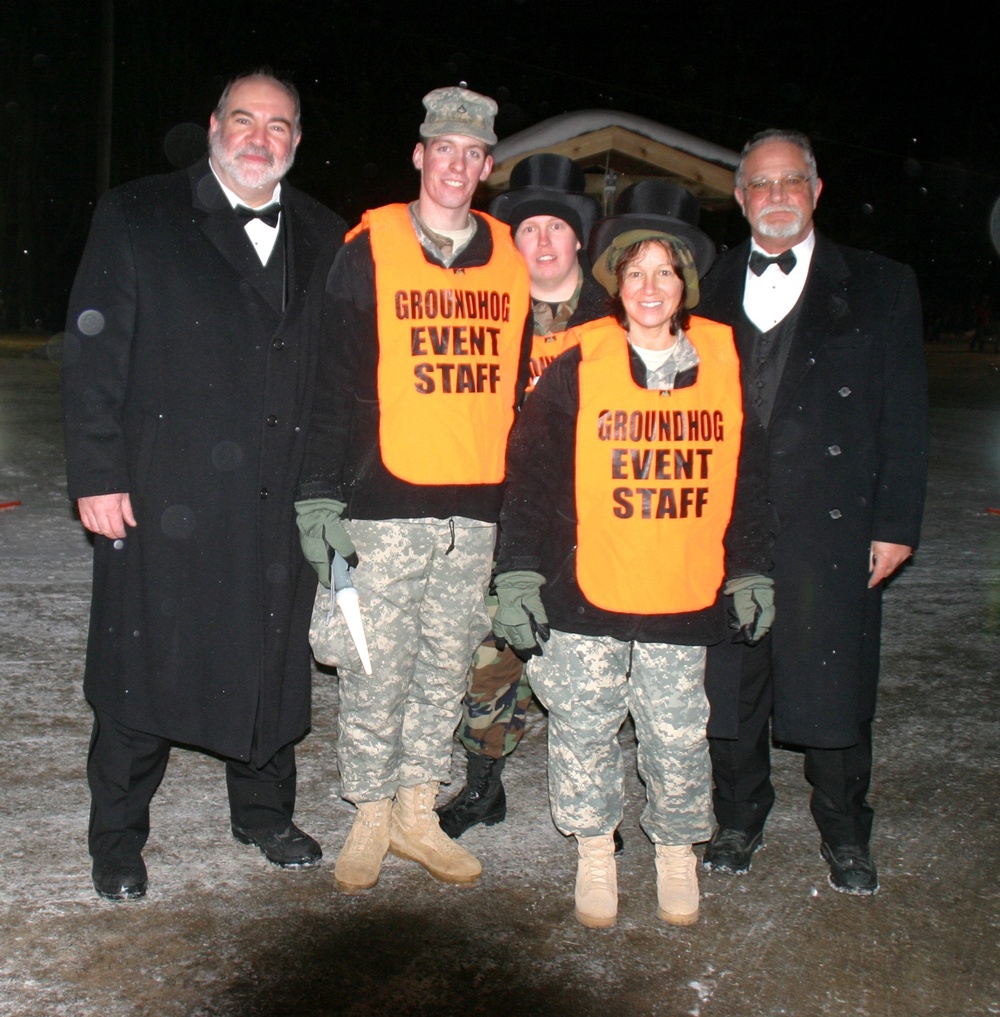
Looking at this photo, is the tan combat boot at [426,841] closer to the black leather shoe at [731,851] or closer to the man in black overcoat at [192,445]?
the man in black overcoat at [192,445]

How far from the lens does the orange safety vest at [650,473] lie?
3025mm

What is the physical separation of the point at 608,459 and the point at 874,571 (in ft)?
3.05

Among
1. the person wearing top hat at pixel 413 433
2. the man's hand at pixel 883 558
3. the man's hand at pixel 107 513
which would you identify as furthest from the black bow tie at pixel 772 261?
the man's hand at pixel 107 513

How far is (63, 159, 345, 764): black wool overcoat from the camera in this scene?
3.06 metres

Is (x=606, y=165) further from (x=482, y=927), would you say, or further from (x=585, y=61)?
(x=585, y=61)

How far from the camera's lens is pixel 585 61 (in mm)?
32531

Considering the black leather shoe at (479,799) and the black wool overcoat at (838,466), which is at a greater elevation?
the black wool overcoat at (838,466)

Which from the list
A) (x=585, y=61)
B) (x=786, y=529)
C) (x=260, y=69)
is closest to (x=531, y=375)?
(x=786, y=529)

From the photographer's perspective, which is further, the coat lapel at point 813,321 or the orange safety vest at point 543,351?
the orange safety vest at point 543,351

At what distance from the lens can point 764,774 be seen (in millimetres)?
3572

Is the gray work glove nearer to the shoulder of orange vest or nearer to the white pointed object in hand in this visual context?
the white pointed object in hand

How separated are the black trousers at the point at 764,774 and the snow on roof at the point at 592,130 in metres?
8.31

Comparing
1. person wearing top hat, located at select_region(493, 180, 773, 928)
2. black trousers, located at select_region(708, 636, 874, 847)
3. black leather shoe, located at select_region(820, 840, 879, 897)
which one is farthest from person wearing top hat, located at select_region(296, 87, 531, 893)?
black leather shoe, located at select_region(820, 840, 879, 897)

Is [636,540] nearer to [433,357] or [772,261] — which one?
[433,357]
